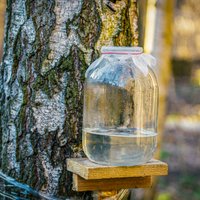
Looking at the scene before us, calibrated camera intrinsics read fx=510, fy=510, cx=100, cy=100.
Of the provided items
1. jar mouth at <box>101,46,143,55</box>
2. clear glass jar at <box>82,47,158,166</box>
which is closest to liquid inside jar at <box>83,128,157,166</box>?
clear glass jar at <box>82,47,158,166</box>

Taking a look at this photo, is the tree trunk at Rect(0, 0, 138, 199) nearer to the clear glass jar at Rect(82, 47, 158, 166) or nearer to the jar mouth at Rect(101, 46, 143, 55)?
the clear glass jar at Rect(82, 47, 158, 166)

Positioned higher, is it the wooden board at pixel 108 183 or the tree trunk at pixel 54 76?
the tree trunk at pixel 54 76

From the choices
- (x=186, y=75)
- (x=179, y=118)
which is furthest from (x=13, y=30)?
(x=186, y=75)

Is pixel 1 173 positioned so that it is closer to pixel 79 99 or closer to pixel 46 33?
pixel 79 99

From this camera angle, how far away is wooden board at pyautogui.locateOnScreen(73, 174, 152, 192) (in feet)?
5.93

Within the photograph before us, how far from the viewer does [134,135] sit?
70.4 inches

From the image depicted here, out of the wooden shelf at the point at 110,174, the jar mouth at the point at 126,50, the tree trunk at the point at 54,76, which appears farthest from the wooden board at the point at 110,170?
the jar mouth at the point at 126,50

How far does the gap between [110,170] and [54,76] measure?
45 cm

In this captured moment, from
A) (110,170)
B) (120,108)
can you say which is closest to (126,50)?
(120,108)

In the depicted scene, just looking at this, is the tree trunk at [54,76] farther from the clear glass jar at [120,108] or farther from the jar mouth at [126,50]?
the jar mouth at [126,50]

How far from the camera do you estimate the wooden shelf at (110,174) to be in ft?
5.63

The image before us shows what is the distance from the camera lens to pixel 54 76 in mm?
1955

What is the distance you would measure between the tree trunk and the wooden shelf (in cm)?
12

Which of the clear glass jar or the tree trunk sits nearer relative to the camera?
the clear glass jar
